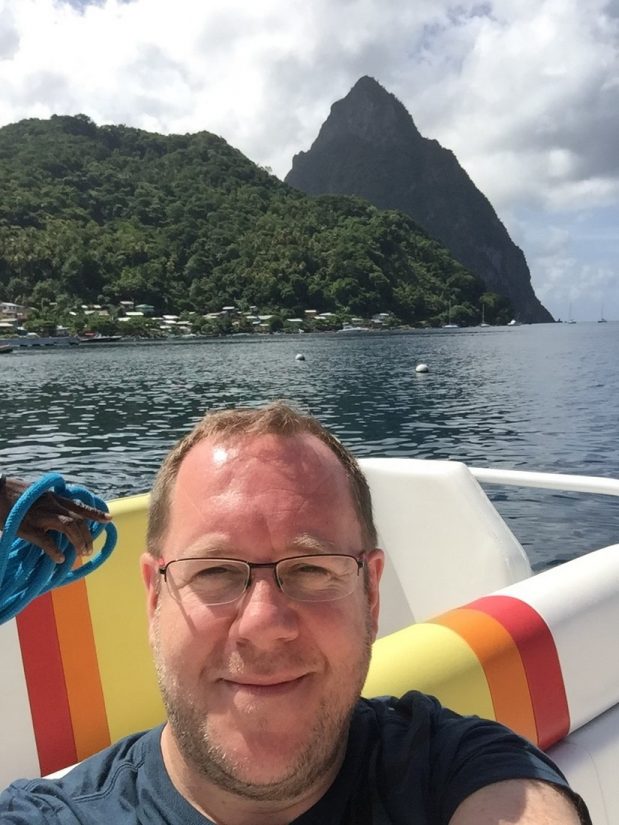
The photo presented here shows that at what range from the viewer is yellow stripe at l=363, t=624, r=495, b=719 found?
4.99ft

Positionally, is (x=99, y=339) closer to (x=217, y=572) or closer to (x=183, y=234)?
(x=183, y=234)

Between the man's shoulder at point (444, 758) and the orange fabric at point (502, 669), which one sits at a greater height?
the man's shoulder at point (444, 758)

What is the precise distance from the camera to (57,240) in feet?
273

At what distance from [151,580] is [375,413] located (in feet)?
75.7

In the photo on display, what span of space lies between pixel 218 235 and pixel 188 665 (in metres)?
96.7

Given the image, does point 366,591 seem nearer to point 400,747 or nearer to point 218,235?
point 400,747

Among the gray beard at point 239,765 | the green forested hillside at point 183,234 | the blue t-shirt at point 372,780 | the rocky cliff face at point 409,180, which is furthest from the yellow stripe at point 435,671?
the rocky cliff face at point 409,180

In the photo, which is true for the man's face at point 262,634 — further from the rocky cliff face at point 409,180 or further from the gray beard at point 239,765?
the rocky cliff face at point 409,180

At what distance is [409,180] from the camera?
587ft

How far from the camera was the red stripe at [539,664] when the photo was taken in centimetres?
172

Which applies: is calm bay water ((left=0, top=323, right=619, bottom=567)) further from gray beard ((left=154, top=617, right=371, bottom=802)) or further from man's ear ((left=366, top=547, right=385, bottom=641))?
gray beard ((left=154, top=617, right=371, bottom=802))

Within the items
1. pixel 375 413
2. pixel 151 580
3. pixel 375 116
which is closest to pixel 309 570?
pixel 151 580

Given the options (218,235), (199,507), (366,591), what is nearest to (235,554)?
(199,507)

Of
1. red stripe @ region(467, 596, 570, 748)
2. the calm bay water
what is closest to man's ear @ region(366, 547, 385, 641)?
red stripe @ region(467, 596, 570, 748)
